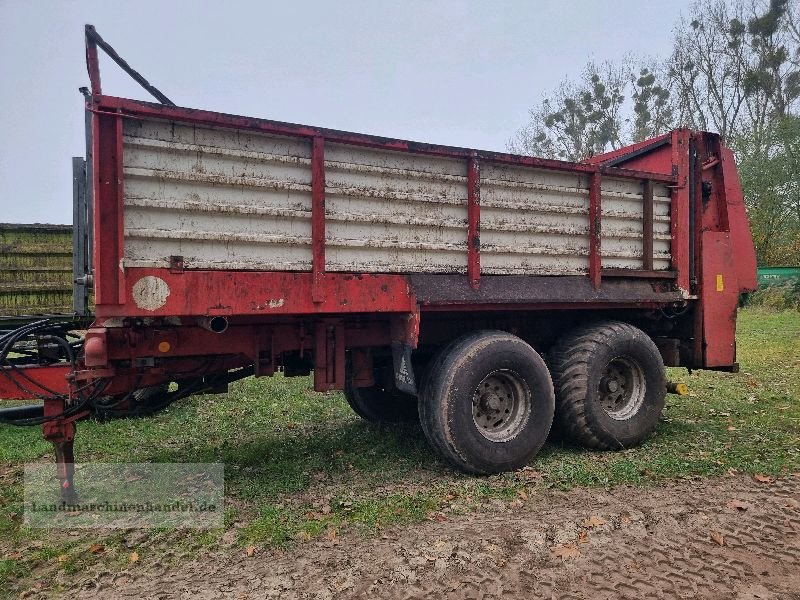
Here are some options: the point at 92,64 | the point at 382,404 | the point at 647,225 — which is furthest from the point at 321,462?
the point at 647,225

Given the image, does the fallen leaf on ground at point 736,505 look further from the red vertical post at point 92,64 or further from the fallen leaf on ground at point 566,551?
the red vertical post at point 92,64

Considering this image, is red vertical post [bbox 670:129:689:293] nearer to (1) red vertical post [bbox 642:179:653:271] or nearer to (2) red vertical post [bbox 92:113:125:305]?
(1) red vertical post [bbox 642:179:653:271]

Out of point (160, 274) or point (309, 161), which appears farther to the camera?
point (309, 161)

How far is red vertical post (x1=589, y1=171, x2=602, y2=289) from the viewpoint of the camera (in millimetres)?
4766

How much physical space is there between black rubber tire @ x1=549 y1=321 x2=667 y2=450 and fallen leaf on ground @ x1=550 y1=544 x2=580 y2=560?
1.70 metres

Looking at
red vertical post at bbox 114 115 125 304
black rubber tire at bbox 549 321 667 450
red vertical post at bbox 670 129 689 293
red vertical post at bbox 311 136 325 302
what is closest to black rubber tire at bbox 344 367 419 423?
black rubber tire at bbox 549 321 667 450

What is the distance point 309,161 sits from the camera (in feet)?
12.2

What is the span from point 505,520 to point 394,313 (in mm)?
1613

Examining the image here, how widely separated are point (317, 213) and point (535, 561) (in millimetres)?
2431

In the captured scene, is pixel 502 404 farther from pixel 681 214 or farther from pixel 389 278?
pixel 681 214

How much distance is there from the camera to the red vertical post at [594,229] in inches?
188

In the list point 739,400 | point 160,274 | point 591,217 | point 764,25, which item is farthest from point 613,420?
point 764,25

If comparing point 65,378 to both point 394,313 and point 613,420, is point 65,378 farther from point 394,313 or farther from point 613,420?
point 613,420

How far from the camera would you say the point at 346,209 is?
3855mm
